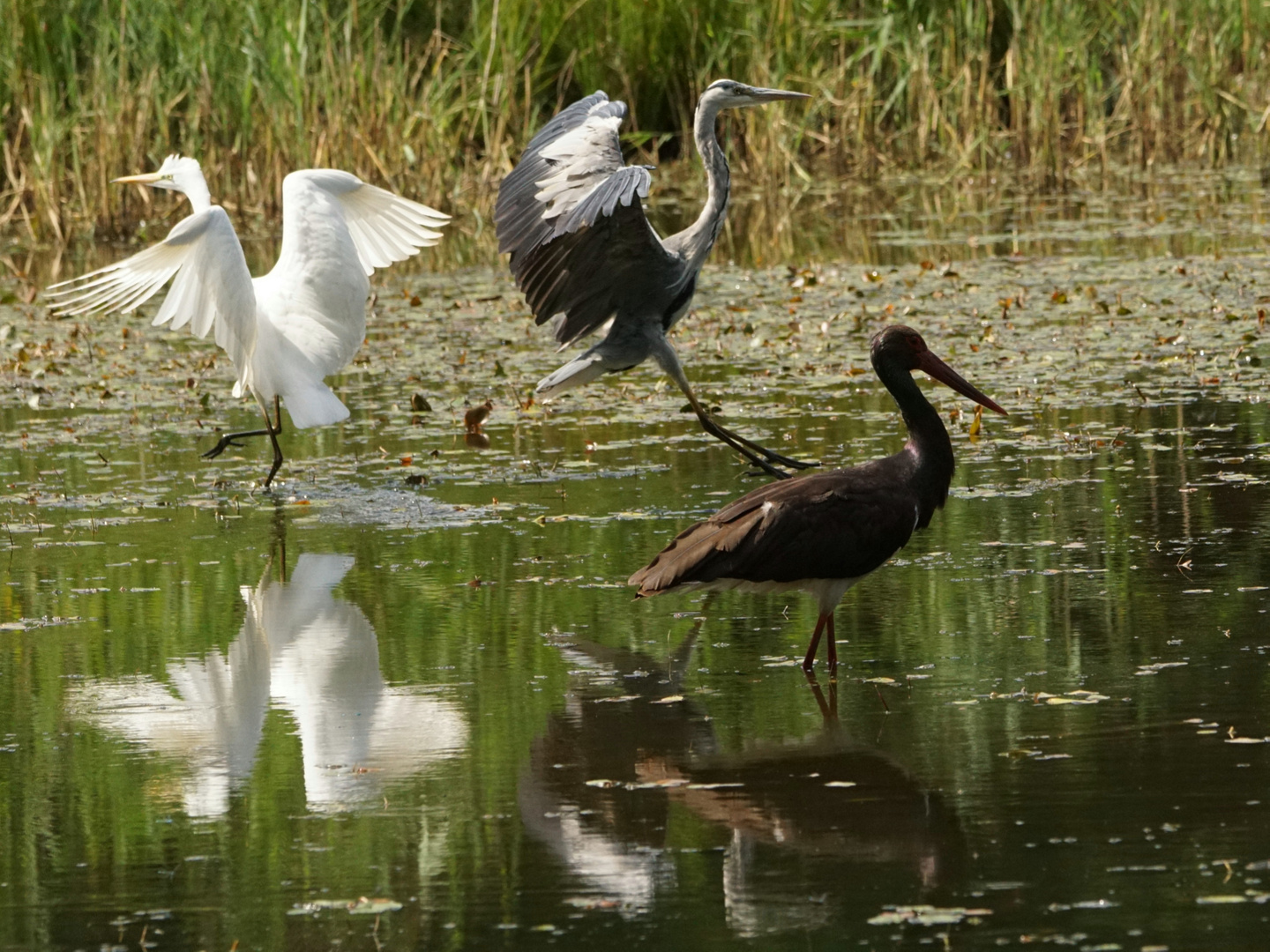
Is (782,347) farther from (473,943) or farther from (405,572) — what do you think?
(473,943)

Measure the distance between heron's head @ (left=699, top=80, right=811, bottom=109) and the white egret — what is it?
1389 mm

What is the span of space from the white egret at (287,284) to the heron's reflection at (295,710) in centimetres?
197

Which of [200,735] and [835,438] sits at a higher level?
[835,438]

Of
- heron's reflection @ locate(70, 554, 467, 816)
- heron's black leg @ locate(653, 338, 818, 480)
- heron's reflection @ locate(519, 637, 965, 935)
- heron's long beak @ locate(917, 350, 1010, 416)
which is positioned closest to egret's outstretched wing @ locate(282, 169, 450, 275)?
heron's black leg @ locate(653, 338, 818, 480)

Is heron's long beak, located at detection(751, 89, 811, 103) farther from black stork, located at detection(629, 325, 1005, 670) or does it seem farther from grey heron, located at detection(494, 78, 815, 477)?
black stork, located at detection(629, 325, 1005, 670)

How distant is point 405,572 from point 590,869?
9.25 ft

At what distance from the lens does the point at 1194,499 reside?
7031 millimetres

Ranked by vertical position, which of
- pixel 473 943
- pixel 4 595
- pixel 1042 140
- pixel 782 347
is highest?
pixel 1042 140

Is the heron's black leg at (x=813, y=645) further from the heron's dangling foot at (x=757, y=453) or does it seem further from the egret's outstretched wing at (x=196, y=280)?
the egret's outstretched wing at (x=196, y=280)

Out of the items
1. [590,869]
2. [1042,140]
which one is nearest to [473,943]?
[590,869]

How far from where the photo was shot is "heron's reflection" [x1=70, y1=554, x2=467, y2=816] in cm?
477

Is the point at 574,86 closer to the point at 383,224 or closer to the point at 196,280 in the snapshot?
the point at 383,224

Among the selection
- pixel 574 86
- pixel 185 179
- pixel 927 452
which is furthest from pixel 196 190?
pixel 574 86

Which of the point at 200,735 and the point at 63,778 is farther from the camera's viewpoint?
the point at 200,735
